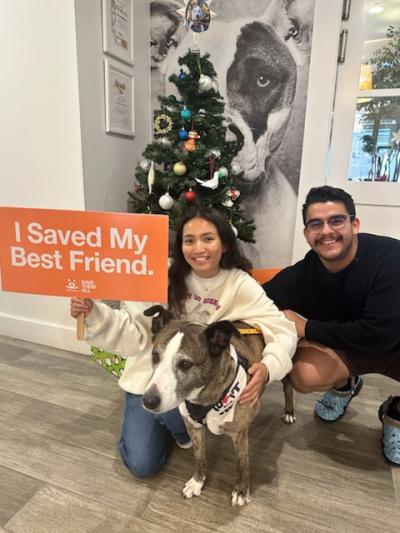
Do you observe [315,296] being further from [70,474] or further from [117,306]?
[70,474]

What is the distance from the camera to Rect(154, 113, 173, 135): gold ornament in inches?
86.0

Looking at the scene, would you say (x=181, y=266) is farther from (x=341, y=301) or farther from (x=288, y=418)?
(x=288, y=418)

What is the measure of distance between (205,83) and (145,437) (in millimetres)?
1920

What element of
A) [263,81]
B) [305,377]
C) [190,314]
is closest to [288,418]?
[305,377]

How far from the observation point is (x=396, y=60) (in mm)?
2393

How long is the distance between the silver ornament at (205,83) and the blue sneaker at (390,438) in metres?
1.97

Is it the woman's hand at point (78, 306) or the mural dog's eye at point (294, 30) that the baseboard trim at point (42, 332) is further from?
the mural dog's eye at point (294, 30)

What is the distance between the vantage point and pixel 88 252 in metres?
1.22

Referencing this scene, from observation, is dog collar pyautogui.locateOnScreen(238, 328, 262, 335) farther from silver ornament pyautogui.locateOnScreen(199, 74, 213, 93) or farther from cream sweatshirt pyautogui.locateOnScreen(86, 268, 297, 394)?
silver ornament pyautogui.locateOnScreen(199, 74, 213, 93)

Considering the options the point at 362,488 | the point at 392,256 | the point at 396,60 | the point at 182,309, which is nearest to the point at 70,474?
the point at 182,309

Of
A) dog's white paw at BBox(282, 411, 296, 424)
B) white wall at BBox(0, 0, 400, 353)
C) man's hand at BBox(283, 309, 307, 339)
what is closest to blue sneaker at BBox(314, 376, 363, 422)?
dog's white paw at BBox(282, 411, 296, 424)

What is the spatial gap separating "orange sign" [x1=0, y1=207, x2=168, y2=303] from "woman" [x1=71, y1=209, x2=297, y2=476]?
17 cm

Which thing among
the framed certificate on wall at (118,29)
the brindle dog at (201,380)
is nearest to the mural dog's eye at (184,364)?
the brindle dog at (201,380)

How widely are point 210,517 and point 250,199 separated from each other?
2.13 m
